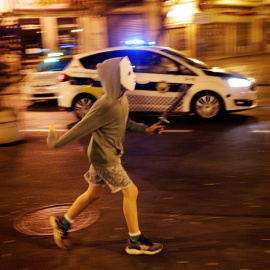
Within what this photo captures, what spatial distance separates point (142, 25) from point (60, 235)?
22034 mm

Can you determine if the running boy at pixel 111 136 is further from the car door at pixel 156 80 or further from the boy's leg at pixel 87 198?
the car door at pixel 156 80

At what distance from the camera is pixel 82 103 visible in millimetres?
10594

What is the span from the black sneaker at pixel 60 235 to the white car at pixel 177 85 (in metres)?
6.12

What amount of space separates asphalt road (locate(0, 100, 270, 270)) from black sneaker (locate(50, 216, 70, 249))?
3.2 inches

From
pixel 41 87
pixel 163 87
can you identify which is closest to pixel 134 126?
pixel 163 87

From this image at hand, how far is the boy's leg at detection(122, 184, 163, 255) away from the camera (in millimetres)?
3955

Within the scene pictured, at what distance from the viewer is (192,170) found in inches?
255

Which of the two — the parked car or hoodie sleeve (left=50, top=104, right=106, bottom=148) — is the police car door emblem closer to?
the parked car

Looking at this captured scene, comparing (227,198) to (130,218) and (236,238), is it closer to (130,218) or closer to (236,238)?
(236,238)

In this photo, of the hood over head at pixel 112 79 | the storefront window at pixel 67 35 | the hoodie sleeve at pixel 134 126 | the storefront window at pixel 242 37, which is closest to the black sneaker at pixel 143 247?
the hoodie sleeve at pixel 134 126

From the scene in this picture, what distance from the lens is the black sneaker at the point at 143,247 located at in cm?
398

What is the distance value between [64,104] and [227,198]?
6220mm

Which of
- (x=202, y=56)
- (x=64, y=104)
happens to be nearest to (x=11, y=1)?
(x=202, y=56)

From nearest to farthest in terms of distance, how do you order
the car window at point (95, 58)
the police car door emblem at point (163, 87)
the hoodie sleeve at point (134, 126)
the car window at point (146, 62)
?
the hoodie sleeve at point (134, 126) → the police car door emblem at point (163, 87) → the car window at point (146, 62) → the car window at point (95, 58)
